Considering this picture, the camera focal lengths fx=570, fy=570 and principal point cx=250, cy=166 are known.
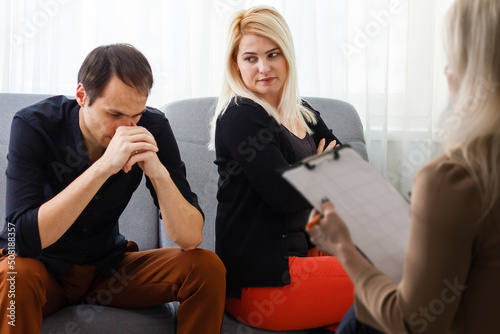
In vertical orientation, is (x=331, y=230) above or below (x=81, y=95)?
below

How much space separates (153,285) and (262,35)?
85 centimetres

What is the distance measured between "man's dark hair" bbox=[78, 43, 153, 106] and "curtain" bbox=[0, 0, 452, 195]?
0.83 m

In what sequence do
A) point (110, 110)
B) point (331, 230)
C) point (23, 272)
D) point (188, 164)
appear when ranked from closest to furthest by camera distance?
point (331, 230) < point (23, 272) < point (110, 110) < point (188, 164)

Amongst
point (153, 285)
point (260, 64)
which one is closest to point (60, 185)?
point (153, 285)

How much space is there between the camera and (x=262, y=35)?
5.98ft

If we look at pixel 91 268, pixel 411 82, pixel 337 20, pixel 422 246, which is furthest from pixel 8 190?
pixel 411 82

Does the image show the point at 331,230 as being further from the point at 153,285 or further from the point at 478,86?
the point at 153,285

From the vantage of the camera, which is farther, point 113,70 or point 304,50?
point 304,50

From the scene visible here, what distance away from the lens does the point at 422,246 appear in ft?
2.74

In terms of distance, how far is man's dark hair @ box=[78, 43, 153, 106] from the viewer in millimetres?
1511

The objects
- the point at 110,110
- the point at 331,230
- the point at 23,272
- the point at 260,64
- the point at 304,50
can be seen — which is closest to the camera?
the point at 331,230

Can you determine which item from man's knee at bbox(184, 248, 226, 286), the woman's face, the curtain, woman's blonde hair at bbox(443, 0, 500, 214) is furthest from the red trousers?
the curtain

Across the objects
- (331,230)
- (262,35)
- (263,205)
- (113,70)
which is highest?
(262,35)

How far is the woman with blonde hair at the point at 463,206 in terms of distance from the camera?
0.81m
